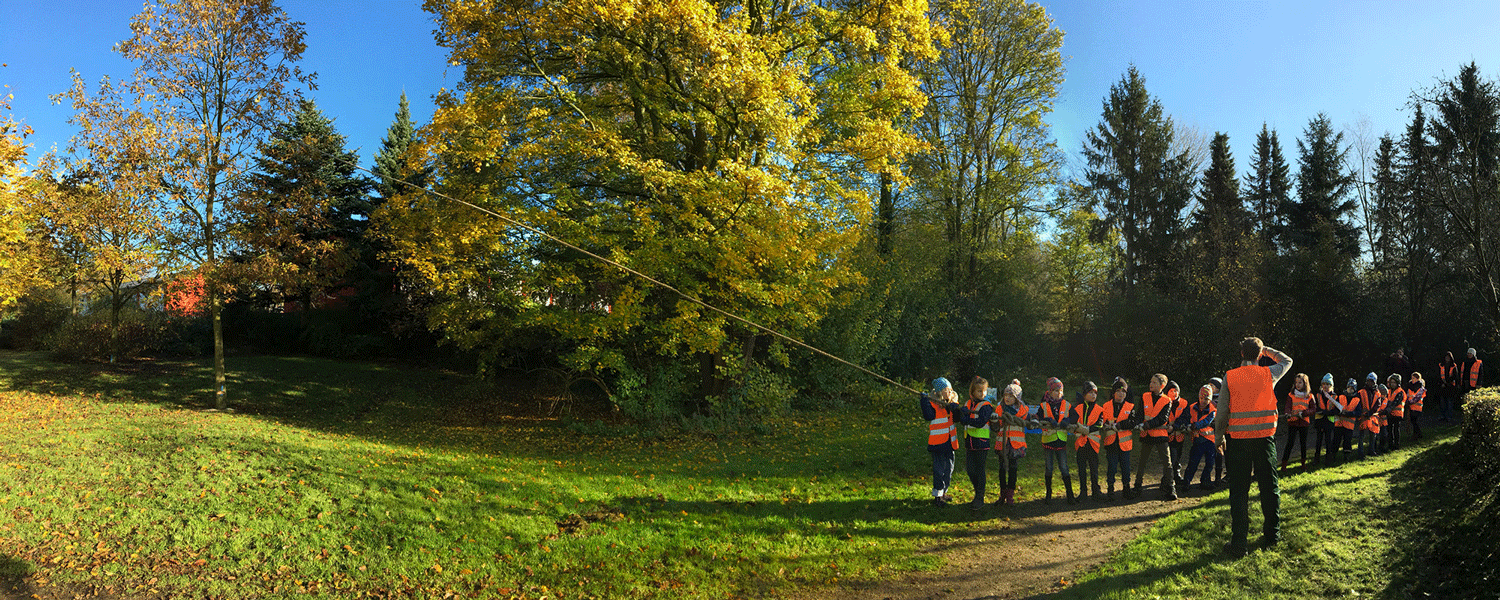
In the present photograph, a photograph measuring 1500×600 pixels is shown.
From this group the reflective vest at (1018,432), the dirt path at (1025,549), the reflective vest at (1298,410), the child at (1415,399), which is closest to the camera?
the dirt path at (1025,549)

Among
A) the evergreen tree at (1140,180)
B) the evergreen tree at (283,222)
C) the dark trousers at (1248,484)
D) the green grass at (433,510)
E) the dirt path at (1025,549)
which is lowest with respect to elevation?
the dirt path at (1025,549)

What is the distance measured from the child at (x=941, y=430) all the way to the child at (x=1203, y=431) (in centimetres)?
395

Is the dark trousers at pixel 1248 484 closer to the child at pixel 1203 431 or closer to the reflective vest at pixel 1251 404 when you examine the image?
the reflective vest at pixel 1251 404

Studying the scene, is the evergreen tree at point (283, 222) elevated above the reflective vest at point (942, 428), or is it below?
above

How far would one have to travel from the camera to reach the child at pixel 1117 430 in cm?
984

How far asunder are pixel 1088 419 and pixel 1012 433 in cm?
142

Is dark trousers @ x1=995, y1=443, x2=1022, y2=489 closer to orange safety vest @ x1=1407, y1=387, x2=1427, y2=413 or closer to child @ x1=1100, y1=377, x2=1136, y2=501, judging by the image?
child @ x1=1100, y1=377, x2=1136, y2=501

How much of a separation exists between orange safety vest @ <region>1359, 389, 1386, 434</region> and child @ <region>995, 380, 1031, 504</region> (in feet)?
25.9

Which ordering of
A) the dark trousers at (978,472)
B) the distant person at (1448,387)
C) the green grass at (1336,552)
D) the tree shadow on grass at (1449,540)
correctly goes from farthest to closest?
1. the distant person at (1448,387)
2. the dark trousers at (978,472)
3. the green grass at (1336,552)
4. the tree shadow on grass at (1449,540)

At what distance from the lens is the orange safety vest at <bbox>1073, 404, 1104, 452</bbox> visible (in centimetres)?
976

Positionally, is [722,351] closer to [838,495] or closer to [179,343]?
[838,495]

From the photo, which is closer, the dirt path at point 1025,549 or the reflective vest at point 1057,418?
the dirt path at point 1025,549

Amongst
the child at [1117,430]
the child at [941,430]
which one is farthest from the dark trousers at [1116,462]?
the child at [941,430]

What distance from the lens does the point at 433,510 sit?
8.22 meters
